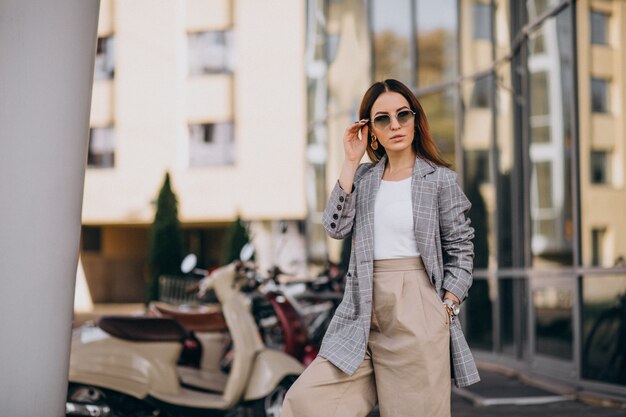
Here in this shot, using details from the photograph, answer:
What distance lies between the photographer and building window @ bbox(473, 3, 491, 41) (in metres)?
9.90

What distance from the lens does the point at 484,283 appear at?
32.6ft

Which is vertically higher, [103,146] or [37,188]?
[103,146]

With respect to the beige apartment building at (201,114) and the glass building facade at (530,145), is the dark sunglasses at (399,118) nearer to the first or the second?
the glass building facade at (530,145)

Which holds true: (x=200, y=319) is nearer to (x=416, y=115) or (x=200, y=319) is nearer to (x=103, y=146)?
(x=416, y=115)

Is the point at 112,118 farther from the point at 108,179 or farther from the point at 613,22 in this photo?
the point at 613,22

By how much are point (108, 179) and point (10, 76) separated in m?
22.3

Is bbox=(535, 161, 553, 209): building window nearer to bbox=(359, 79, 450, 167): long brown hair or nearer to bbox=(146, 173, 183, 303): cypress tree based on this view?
bbox=(359, 79, 450, 167): long brown hair

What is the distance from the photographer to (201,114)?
949 inches

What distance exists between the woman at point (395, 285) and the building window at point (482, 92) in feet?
23.6

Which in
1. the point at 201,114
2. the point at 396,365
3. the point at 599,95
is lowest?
the point at 396,365

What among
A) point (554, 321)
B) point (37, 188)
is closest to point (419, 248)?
point (37, 188)

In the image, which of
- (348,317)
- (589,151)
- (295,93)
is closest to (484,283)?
(589,151)

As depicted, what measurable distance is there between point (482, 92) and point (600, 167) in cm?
310

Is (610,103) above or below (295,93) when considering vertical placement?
below
